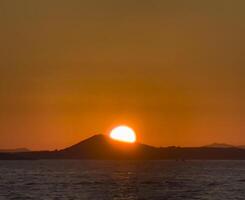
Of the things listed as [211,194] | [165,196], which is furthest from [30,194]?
[211,194]

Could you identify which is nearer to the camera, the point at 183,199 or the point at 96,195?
the point at 183,199

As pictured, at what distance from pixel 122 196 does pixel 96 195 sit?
399 centimetres

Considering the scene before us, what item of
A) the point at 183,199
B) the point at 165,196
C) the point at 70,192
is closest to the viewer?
the point at 183,199

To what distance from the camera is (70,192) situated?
109 meters

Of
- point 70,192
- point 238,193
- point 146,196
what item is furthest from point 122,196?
point 238,193

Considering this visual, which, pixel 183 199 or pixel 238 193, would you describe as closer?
pixel 183 199

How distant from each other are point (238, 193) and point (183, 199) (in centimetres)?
1521

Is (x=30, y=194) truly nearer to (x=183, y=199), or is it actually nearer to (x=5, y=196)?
(x=5, y=196)

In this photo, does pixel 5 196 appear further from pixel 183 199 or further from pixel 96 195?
pixel 183 199

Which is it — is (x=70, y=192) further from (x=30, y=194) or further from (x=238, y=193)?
(x=238, y=193)

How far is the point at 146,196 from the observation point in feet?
336

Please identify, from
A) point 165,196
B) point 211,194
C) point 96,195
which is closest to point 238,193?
point 211,194

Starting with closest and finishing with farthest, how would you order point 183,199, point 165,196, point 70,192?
point 183,199 < point 165,196 < point 70,192

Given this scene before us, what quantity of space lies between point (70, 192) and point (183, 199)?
21984 millimetres
